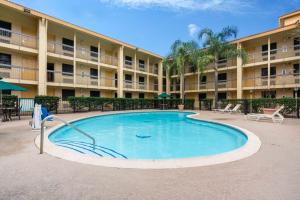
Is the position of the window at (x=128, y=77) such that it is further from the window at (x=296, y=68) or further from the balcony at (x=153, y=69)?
the window at (x=296, y=68)

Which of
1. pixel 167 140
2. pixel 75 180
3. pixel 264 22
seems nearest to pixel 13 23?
pixel 167 140

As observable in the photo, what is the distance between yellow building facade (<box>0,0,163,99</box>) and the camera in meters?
18.5

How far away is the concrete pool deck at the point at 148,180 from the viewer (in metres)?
2.74

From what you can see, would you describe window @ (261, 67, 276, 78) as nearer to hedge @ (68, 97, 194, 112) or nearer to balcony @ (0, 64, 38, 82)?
hedge @ (68, 97, 194, 112)

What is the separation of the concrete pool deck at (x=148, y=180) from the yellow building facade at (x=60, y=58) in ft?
57.9

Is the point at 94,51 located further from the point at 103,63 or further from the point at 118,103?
the point at 118,103

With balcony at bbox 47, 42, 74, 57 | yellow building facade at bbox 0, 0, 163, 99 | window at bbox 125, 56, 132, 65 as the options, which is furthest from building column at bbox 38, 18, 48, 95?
window at bbox 125, 56, 132, 65

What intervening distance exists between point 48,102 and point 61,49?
7752 mm

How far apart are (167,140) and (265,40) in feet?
79.1

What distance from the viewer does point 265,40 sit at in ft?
83.5

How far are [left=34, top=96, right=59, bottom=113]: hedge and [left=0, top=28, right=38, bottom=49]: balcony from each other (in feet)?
21.5

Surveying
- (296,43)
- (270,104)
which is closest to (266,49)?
(296,43)

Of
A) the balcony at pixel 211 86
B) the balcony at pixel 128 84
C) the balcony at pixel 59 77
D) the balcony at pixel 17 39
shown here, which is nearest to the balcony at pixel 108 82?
the balcony at pixel 128 84

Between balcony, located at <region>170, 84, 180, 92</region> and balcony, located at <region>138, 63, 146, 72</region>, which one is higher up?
balcony, located at <region>138, 63, 146, 72</region>
